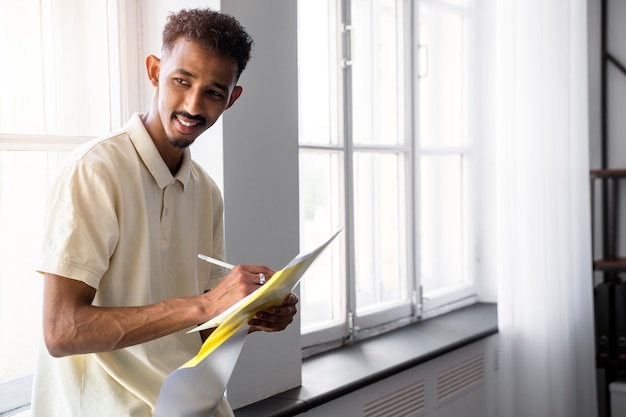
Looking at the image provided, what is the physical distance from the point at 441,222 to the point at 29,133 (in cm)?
238

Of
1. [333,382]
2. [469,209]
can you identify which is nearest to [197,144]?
[333,382]

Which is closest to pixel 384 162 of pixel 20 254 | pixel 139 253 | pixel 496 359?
pixel 496 359

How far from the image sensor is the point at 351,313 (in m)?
3.05

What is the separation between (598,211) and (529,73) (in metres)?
1.19

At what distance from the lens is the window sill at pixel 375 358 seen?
223 cm

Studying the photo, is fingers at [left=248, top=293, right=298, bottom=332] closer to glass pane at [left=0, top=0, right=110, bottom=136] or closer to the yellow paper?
the yellow paper

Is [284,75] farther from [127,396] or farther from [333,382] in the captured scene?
[127,396]

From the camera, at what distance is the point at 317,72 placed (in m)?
2.88

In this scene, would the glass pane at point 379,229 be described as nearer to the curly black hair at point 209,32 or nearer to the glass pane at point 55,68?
the glass pane at point 55,68

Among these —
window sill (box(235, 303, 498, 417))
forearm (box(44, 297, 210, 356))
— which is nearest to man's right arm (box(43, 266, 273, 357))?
forearm (box(44, 297, 210, 356))

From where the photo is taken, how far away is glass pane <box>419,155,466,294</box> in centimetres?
371

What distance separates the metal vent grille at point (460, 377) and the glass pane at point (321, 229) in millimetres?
498

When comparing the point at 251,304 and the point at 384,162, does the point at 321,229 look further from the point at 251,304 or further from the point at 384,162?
the point at 251,304

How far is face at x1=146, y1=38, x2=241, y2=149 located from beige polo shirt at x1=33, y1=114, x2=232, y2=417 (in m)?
0.05
